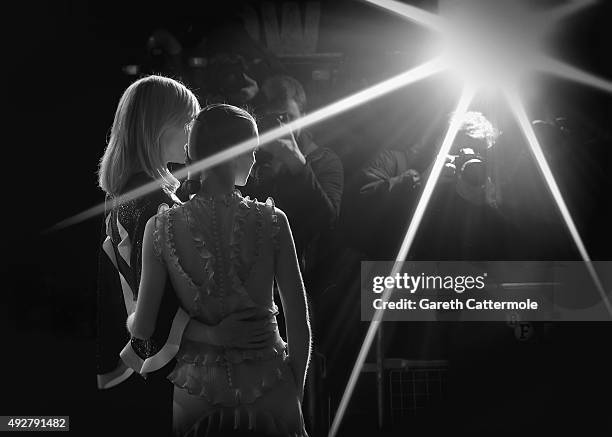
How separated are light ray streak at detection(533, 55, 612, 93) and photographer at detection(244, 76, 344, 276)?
38.5 inches

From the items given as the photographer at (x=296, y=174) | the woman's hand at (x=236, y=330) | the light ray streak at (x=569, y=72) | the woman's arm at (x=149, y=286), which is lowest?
the woman's hand at (x=236, y=330)

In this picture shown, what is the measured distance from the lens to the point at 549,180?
9.25ft

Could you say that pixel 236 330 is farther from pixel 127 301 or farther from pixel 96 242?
pixel 96 242

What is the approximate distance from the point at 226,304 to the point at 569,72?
2328 mm

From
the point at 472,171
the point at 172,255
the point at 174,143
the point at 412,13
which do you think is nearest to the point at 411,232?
the point at 472,171

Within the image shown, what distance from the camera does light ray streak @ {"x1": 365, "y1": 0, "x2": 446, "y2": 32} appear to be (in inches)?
112

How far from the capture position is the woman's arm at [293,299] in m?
1.15

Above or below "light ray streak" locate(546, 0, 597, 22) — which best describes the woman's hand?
below

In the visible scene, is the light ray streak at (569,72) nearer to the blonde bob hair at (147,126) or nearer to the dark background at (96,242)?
the dark background at (96,242)

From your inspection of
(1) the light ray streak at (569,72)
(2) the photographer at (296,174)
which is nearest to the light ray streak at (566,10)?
(1) the light ray streak at (569,72)

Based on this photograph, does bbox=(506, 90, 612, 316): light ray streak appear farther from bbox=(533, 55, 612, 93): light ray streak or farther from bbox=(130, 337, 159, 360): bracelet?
bbox=(130, 337, 159, 360): bracelet

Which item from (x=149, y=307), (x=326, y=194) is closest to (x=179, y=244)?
(x=149, y=307)

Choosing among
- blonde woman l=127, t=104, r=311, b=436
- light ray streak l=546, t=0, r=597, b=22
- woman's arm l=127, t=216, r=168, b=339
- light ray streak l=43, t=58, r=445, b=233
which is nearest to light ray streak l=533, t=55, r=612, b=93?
light ray streak l=546, t=0, r=597, b=22

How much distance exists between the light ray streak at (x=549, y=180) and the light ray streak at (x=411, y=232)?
0.64 feet
